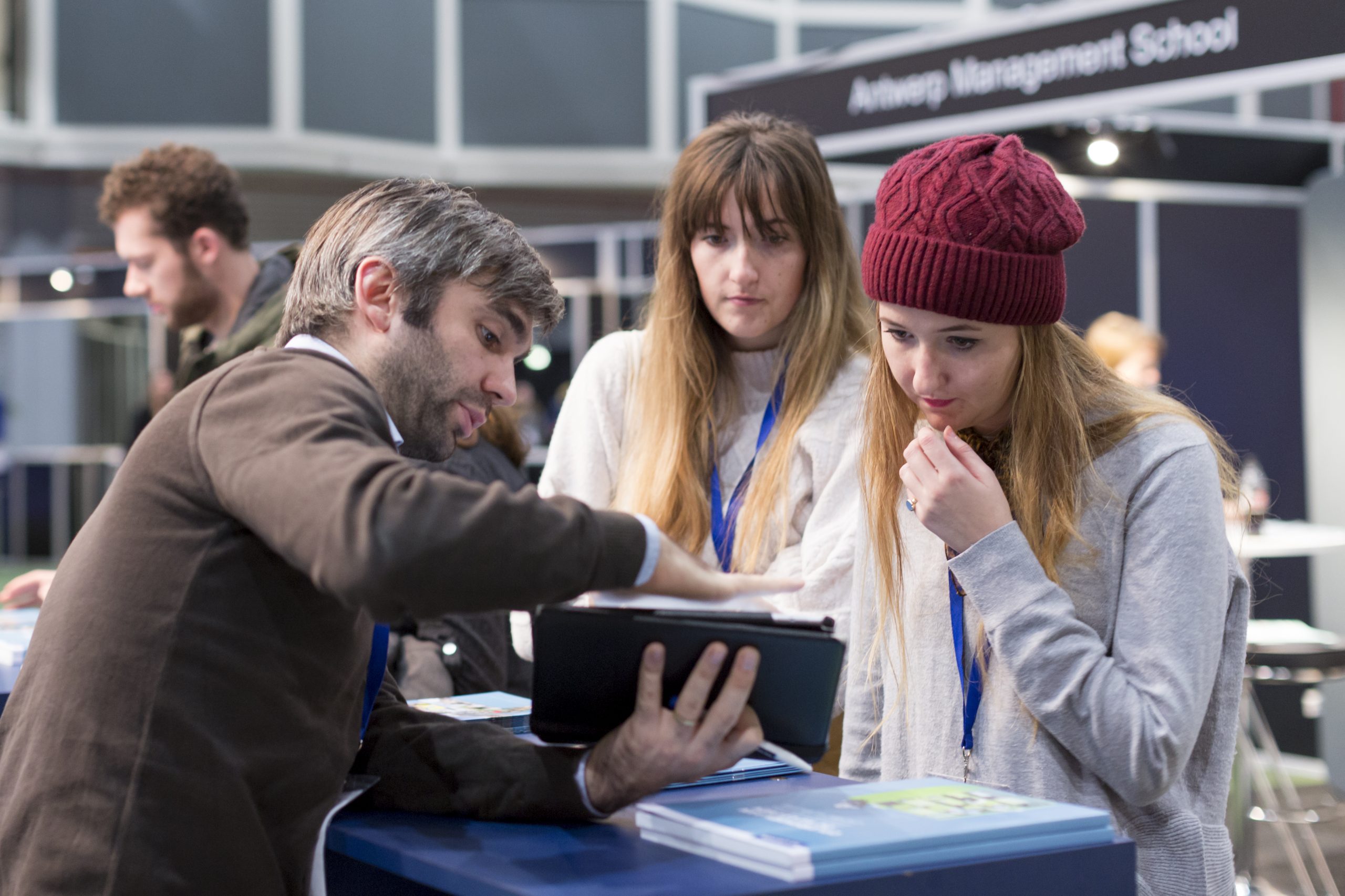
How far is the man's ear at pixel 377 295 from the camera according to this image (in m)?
1.55

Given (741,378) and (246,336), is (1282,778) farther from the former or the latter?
(246,336)

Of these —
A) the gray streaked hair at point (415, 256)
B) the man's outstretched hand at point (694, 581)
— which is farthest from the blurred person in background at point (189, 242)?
the man's outstretched hand at point (694, 581)

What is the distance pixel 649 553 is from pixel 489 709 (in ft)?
2.33

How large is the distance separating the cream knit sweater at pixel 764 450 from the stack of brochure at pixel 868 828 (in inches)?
29.5

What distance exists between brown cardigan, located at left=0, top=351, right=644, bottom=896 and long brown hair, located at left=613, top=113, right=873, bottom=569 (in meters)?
0.95

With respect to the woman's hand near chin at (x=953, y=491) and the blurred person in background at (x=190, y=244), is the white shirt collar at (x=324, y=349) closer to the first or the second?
the woman's hand near chin at (x=953, y=491)

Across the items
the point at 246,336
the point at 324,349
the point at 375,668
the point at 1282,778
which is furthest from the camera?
the point at 1282,778

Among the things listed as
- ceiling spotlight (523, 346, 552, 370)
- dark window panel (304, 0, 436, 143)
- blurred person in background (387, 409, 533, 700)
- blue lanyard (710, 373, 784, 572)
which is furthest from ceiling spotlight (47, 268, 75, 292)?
blue lanyard (710, 373, 784, 572)

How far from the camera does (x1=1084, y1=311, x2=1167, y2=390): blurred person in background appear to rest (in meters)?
5.38

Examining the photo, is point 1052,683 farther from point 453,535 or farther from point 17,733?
point 17,733

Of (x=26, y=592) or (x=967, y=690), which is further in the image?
(x=26, y=592)

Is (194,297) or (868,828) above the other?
(194,297)

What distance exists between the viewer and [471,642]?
277cm

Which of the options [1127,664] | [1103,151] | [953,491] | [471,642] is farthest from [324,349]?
[1103,151]
